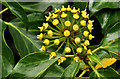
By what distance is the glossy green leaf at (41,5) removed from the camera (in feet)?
2.89

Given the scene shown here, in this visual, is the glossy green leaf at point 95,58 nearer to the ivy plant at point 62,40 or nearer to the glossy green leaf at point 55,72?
the ivy plant at point 62,40

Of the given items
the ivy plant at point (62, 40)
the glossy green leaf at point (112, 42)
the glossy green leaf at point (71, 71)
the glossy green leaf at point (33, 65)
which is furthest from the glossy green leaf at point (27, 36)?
the glossy green leaf at point (112, 42)

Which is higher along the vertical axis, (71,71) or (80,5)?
(80,5)

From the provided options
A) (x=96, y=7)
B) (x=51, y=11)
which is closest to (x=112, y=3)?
(x=96, y=7)

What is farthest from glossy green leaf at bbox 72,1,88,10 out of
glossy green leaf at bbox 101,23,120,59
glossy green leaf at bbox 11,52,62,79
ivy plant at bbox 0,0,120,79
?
glossy green leaf at bbox 11,52,62,79

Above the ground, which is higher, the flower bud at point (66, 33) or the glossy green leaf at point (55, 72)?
the flower bud at point (66, 33)

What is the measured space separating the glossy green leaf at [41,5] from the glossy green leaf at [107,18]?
0.58 feet

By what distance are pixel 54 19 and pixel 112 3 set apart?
27 centimetres

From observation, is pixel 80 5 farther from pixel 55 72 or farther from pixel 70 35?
pixel 55 72

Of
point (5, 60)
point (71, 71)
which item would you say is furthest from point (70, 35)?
point (5, 60)

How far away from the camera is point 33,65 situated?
2.52 ft

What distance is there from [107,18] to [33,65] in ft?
1.35

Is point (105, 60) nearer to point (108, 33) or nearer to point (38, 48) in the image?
point (108, 33)

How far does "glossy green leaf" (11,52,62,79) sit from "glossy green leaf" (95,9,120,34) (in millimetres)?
287
